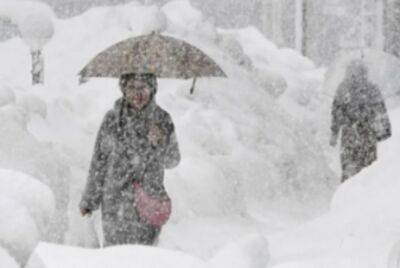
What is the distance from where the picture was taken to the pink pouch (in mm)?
6062

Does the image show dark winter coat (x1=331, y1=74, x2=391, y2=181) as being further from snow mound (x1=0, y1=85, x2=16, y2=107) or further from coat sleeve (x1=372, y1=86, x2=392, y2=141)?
snow mound (x1=0, y1=85, x2=16, y2=107)

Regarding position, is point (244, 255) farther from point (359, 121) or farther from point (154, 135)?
point (359, 121)

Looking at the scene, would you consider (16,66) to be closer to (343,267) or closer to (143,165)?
(143,165)

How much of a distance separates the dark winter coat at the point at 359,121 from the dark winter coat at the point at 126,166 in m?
4.46

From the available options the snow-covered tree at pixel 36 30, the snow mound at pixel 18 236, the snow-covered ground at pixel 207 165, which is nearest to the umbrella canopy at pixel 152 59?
the snow-covered ground at pixel 207 165

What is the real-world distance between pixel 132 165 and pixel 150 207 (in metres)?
0.28

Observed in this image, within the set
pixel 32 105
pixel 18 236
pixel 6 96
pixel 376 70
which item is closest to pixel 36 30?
pixel 32 105

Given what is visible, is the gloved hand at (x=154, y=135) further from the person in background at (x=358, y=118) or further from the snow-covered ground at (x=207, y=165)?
the person in background at (x=358, y=118)

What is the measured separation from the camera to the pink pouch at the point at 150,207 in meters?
6.06

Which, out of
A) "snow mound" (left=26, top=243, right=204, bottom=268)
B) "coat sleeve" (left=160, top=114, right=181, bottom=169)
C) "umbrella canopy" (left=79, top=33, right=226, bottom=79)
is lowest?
"coat sleeve" (left=160, top=114, right=181, bottom=169)

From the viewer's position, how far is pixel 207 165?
1126cm

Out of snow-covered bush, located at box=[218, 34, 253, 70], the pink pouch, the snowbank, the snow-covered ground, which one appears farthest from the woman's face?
snow-covered bush, located at box=[218, 34, 253, 70]

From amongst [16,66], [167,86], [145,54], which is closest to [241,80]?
[167,86]

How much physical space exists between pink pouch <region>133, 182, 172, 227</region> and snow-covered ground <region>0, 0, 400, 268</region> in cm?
31
